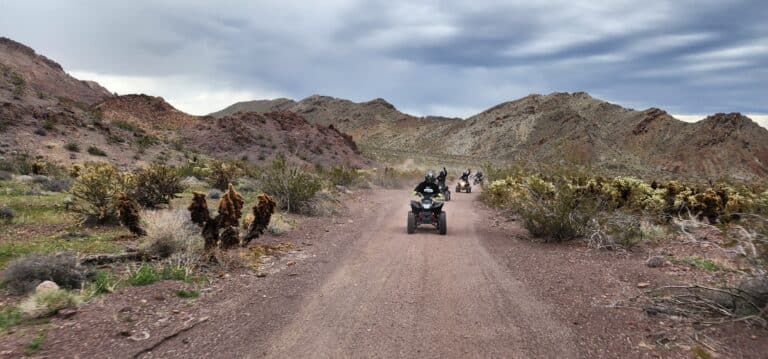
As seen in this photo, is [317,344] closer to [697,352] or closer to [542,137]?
[697,352]

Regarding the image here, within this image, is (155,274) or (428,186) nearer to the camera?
(155,274)

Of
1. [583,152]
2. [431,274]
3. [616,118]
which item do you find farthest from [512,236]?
[616,118]

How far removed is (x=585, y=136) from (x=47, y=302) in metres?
87.2

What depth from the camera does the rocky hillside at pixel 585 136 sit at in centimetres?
7019

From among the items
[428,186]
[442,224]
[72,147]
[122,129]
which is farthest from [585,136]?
[442,224]

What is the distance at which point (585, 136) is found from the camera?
83.6 meters

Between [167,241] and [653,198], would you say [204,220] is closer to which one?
[167,241]

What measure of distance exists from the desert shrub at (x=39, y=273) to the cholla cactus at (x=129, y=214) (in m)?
2.79

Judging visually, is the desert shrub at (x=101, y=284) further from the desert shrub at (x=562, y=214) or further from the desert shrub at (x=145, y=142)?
the desert shrub at (x=145, y=142)

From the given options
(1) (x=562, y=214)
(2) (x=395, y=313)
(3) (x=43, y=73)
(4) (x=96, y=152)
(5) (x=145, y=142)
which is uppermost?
(3) (x=43, y=73)

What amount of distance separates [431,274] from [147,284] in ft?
13.7

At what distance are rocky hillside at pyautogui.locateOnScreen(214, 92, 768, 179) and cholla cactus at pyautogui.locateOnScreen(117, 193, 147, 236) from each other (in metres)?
47.9

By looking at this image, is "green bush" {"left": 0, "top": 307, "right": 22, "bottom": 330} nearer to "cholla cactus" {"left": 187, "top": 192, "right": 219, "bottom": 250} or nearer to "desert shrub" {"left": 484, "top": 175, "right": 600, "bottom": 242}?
"cholla cactus" {"left": 187, "top": 192, "right": 219, "bottom": 250}

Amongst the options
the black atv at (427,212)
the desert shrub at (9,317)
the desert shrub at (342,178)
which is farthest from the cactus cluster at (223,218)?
the desert shrub at (342,178)
